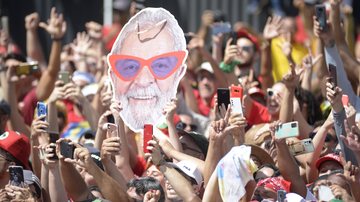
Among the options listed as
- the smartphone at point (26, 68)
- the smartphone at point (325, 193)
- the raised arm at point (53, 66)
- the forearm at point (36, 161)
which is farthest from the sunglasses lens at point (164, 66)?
the raised arm at point (53, 66)

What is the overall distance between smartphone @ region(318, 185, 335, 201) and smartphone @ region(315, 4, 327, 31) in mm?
1701

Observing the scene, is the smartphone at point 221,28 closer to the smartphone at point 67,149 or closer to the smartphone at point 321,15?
the smartphone at point 321,15

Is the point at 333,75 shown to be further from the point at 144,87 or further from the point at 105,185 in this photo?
the point at 105,185

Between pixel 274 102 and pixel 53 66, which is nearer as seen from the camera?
pixel 274 102

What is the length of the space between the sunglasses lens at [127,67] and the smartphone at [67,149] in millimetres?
877

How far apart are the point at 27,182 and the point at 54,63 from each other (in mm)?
3257

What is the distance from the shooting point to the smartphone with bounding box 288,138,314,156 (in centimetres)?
898

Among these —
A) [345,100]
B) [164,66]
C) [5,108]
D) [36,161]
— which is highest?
[164,66]

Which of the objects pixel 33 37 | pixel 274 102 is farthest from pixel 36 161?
pixel 33 37

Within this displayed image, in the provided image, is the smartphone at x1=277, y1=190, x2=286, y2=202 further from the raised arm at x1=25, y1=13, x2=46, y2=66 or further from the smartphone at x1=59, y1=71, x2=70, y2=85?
the raised arm at x1=25, y1=13, x2=46, y2=66

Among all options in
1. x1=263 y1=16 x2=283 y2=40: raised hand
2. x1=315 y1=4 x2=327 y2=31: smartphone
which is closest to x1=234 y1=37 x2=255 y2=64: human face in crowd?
x1=263 y1=16 x2=283 y2=40: raised hand

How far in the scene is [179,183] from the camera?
8.66m

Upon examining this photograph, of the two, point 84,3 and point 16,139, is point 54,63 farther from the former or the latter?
point 84,3

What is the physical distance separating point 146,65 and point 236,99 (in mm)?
932
